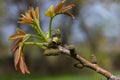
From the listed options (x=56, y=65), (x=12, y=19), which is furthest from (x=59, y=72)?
(x=12, y=19)

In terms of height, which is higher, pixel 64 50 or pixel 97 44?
pixel 64 50

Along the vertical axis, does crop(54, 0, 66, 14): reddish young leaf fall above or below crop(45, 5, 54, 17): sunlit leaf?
above

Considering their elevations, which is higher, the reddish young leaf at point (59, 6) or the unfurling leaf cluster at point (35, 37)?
the reddish young leaf at point (59, 6)

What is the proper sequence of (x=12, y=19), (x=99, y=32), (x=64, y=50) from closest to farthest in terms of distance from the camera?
1. (x=64, y=50)
2. (x=12, y=19)
3. (x=99, y=32)

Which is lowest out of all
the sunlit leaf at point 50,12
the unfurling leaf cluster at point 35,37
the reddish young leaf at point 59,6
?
the unfurling leaf cluster at point 35,37

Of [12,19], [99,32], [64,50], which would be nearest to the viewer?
[64,50]

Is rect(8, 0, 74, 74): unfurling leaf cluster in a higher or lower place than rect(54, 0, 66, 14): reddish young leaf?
lower

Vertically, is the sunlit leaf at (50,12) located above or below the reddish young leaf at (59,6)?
below

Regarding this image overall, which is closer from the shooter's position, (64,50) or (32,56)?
(64,50)

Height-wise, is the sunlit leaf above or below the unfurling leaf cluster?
above

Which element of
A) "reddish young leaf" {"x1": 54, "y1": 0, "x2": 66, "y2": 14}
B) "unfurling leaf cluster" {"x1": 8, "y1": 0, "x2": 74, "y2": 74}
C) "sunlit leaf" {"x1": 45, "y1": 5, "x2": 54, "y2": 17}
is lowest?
"unfurling leaf cluster" {"x1": 8, "y1": 0, "x2": 74, "y2": 74}

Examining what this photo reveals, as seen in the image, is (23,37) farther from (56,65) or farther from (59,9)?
(56,65)
